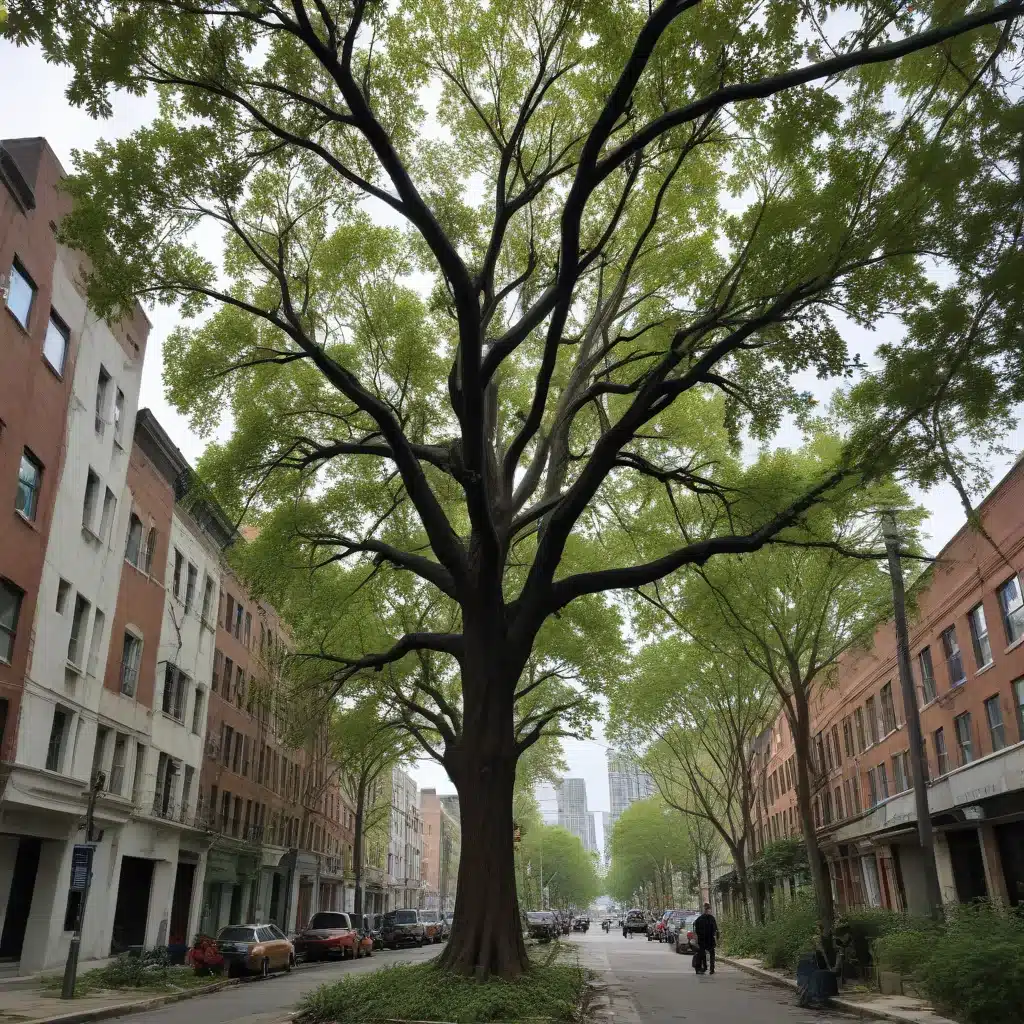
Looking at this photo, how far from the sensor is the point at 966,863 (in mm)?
26828

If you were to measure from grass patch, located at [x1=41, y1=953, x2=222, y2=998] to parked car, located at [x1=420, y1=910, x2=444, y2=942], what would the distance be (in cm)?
3064

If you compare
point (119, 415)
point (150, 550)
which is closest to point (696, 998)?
point (119, 415)

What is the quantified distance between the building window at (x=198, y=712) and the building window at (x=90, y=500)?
12347 mm

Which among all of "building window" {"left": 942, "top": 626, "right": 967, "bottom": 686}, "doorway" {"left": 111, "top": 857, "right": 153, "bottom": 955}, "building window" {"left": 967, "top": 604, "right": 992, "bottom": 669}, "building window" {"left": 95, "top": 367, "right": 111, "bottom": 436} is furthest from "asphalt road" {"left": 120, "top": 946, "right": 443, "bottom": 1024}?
"building window" {"left": 942, "top": 626, "right": 967, "bottom": 686}

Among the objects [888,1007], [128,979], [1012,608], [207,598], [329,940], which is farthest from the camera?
[207,598]

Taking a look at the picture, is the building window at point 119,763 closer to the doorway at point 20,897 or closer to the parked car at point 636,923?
the doorway at point 20,897

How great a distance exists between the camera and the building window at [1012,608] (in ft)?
72.5

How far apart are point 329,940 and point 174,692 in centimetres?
1056

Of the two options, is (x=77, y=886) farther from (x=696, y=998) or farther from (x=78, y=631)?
(x=696, y=998)

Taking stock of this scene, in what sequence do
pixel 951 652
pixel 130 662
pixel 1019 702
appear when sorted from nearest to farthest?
pixel 1019 702
pixel 951 652
pixel 130 662

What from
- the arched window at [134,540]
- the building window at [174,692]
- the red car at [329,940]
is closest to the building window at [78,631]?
the arched window at [134,540]

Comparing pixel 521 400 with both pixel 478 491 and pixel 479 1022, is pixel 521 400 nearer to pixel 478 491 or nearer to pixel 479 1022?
pixel 478 491

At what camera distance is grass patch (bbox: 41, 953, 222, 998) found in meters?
18.5

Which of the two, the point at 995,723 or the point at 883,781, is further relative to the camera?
the point at 883,781
